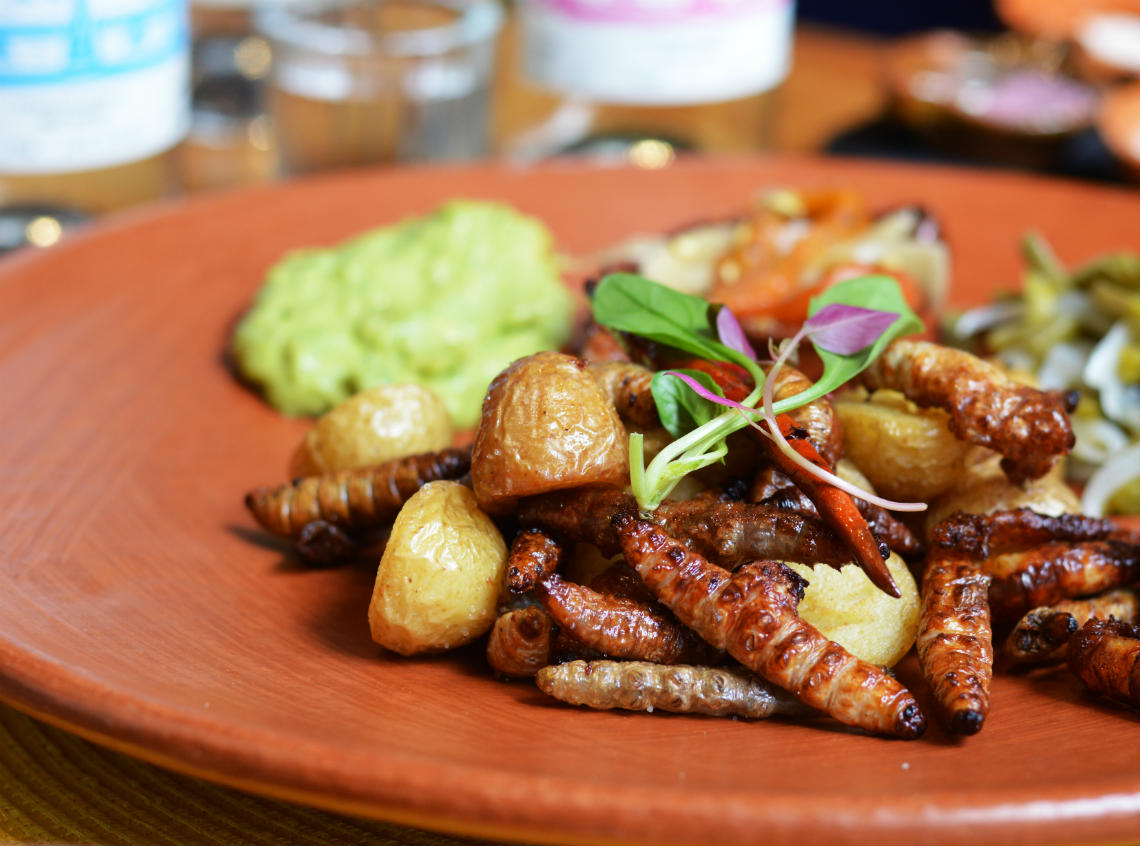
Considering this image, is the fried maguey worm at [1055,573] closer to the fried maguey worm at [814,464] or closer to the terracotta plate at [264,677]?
the terracotta plate at [264,677]

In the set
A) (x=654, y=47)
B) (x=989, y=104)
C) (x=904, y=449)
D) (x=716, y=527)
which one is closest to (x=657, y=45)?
(x=654, y=47)

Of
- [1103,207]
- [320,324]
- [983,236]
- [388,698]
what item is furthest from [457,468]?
[1103,207]

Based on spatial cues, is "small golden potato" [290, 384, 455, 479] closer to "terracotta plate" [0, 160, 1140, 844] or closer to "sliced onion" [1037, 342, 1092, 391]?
"terracotta plate" [0, 160, 1140, 844]

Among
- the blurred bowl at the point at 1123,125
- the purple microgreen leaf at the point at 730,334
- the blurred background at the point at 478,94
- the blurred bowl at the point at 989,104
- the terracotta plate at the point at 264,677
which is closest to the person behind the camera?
the terracotta plate at the point at 264,677

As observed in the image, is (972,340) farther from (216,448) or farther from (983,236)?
(216,448)

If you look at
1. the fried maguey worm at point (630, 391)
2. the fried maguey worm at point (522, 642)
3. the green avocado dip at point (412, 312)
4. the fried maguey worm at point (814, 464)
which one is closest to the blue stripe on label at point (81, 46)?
the green avocado dip at point (412, 312)
